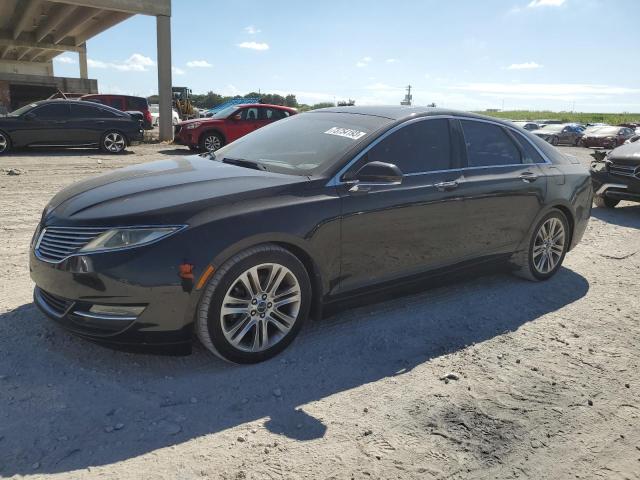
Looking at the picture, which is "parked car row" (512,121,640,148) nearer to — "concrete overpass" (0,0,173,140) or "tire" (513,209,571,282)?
"concrete overpass" (0,0,173,140)

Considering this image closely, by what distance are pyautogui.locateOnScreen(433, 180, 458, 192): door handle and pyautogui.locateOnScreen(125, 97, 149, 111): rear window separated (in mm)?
18353

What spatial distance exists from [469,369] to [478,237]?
1.38 meters

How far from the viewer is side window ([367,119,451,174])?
391 centimetres

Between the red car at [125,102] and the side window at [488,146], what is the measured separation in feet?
57.3

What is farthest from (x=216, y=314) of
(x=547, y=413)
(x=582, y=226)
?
(x=582, y=226)

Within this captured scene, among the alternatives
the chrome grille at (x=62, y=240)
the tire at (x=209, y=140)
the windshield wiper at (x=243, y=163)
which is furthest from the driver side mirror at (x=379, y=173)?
the tire at (x=209, y=140)

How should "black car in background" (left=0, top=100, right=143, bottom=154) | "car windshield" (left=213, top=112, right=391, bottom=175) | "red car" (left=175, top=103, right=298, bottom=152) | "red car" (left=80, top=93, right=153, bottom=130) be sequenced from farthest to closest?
"red car" (left=80, top=93, right=153, bottom=130) → "red car" (left=175, top=103, right=298, bottom=152) → "black car in background" (left=0, top=100, right=143, bottom=154) → "car windshield" (left=213, top=112, right=391, bottom=175)

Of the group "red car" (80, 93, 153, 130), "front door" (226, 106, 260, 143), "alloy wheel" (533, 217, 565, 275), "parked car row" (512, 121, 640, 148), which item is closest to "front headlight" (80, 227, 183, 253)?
"alloy wheel" (533, 217, 565, 275)

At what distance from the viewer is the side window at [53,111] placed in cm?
1373

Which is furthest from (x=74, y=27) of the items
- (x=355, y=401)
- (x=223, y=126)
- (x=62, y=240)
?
(x=355, y=401)

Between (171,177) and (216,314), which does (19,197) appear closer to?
(171,177)

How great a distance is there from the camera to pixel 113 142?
15.0m

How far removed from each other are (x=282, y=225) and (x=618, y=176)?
25.5 ft

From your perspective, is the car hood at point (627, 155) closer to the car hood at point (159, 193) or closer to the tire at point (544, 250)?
the tire at point (544, 250)
